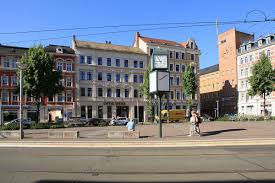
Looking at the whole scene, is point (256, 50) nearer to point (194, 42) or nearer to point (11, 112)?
point (194, 42)

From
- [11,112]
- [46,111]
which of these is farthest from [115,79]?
[11,112]

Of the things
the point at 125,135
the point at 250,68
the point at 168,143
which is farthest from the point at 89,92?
the point at 168,143

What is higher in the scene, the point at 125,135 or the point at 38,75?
the point at 38,75

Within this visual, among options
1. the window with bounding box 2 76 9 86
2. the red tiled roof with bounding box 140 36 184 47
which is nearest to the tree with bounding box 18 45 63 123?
the window with bounding box 2 76 9 86

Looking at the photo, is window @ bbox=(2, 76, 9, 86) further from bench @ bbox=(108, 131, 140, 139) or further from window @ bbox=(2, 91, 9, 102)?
bench @ bbox=(108, 131, 140, 139)

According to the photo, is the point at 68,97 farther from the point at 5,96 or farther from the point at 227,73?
the point at 227,73

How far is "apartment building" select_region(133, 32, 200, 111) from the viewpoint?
286 feet

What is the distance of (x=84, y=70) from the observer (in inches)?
3041

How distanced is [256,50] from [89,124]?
44.2 metres

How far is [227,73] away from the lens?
310 ft

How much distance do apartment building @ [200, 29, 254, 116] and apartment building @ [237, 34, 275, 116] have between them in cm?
239

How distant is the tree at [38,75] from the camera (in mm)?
52344

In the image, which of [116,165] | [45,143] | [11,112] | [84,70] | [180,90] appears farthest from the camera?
[180,90]

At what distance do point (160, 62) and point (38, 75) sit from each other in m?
30.2
